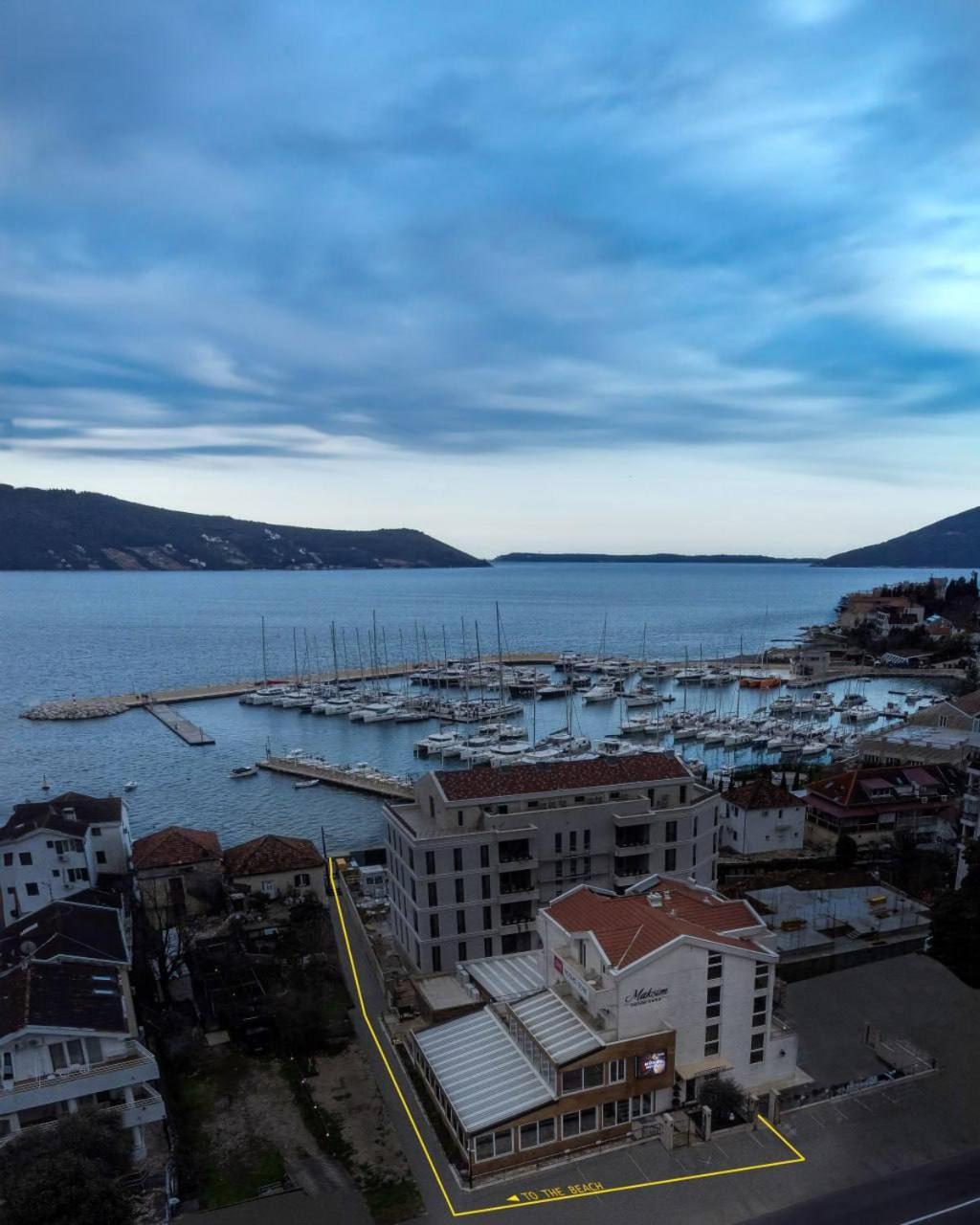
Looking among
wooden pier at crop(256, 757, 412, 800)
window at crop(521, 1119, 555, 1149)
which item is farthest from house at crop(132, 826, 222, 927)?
wooden pier at crop(256, 757, 412, 800)

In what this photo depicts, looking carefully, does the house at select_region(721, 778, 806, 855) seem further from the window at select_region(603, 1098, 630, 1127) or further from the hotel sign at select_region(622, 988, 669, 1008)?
the window at select_region(603, 1098, 630, 1127)

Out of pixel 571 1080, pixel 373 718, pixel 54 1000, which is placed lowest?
pixel 373 718

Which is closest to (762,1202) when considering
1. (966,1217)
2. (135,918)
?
(966,1217)

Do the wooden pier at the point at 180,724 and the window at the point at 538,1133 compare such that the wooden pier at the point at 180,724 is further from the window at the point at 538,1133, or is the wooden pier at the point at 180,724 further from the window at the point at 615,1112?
the window at the point at 615,1112

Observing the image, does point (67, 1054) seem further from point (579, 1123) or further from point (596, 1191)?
point (596, 1191)

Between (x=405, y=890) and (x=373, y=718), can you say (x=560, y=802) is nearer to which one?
(x=405, y=890)
